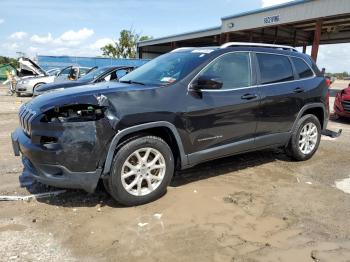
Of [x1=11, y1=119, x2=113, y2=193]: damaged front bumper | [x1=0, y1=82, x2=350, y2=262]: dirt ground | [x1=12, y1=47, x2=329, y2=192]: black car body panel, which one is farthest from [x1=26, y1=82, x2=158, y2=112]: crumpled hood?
[x1=0, y1=82, x2=350, y2=262]: dirt ground

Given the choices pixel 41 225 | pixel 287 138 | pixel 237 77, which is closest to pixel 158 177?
pixel 41 225

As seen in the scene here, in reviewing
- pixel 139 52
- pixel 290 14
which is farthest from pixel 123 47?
pixel 290 14

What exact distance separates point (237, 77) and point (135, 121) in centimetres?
180

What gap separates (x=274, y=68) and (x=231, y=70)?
962 mm

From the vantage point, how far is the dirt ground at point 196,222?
323 cm

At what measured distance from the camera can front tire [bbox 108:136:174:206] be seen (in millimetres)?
3902

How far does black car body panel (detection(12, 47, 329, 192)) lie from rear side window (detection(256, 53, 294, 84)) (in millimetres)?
99

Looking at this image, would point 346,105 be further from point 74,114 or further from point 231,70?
point 74,114

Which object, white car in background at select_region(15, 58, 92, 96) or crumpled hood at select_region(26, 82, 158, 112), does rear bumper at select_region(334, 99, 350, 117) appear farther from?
white car in background at select_region(15, 58, 92, 96)

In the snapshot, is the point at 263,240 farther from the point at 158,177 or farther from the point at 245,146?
the point at 245,146

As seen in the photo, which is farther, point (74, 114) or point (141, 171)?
point (141, 171)

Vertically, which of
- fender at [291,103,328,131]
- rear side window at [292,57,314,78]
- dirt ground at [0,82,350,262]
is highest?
rear side window at [292,57,314,78]

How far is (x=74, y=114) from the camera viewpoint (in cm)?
382

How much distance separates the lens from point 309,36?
1250 inches
